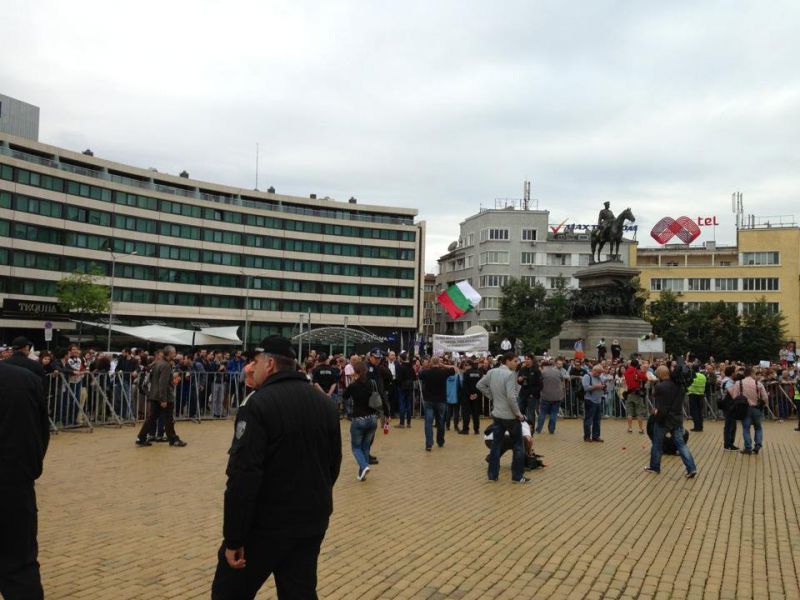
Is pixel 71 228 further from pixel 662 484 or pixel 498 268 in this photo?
pixel 662 484

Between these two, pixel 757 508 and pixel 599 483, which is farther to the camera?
pixel 599 483

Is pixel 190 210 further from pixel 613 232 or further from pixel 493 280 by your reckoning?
pixel 613 232

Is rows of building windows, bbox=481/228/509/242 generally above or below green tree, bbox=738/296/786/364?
above

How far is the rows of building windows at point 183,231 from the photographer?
6919 cm

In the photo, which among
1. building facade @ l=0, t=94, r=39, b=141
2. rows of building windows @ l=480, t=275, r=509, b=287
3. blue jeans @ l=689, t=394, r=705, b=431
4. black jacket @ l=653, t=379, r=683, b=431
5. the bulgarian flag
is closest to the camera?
black jacket @ l=653, t=379, r=683, b=431

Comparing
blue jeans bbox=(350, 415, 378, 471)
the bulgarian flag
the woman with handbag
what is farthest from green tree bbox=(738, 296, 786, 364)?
blue jeans bbox=(350, 415, 378, 471)

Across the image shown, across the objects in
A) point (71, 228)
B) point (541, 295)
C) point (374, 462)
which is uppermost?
point (71, 228)

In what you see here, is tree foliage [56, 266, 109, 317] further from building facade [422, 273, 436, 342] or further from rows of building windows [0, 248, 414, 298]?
building facade [422, 273, 436, 342]

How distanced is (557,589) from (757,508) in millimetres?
4805

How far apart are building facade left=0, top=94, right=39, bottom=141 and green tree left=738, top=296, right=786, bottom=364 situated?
237 feet

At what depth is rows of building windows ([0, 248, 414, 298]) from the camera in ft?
228

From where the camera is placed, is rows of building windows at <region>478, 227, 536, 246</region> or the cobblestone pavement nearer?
the cobblestone pavement

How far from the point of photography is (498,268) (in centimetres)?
9088

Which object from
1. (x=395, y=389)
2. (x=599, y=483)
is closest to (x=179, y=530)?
(x=599, y=483)
